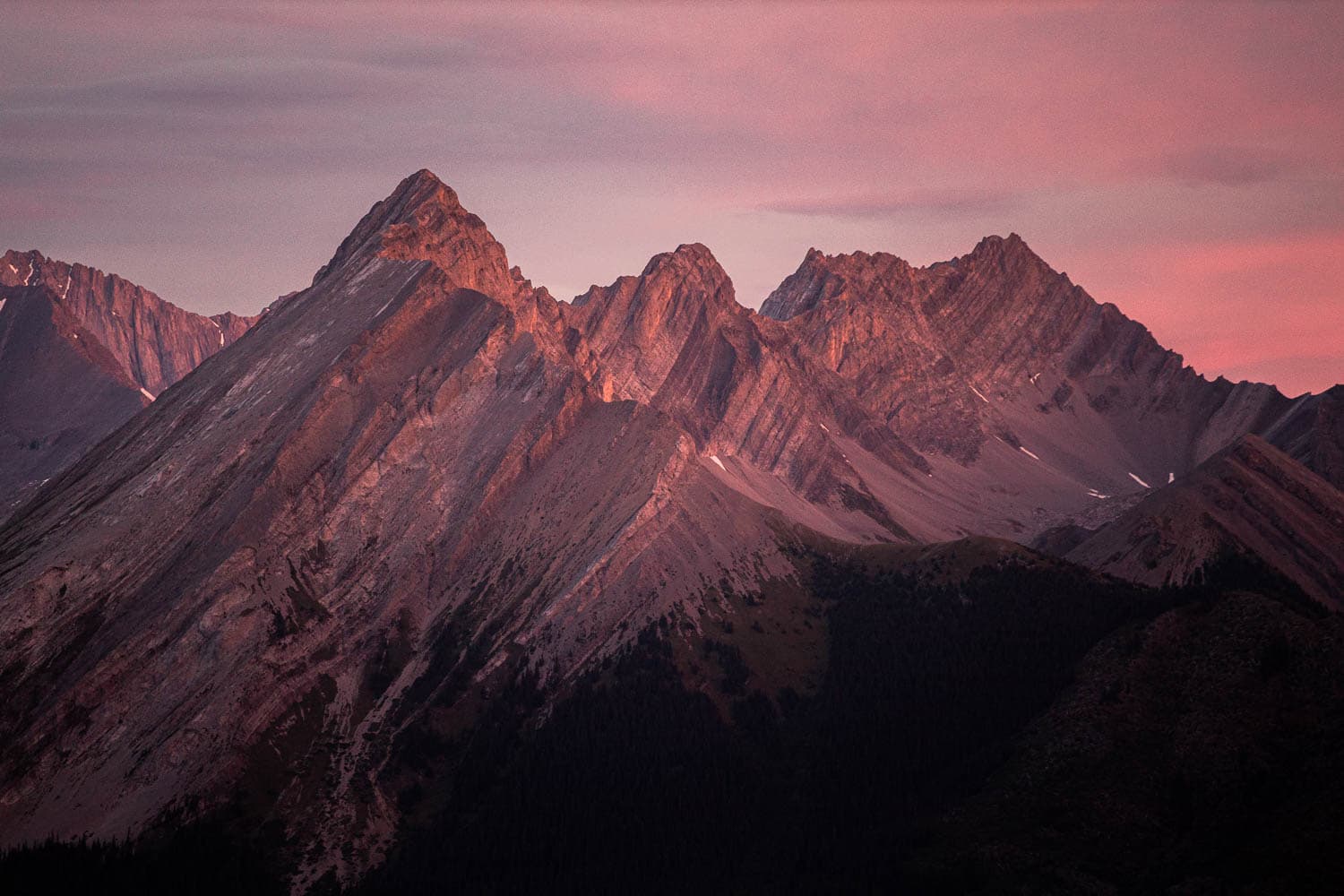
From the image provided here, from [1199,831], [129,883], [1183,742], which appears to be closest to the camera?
[1199,831]

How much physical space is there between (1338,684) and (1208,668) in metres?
18.4

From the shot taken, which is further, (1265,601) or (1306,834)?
(1265,601)

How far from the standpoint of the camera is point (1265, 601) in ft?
628

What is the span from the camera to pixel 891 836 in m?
193

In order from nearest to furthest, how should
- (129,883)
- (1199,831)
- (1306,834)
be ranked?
(1306,834) → (1199,831) → (129,883)

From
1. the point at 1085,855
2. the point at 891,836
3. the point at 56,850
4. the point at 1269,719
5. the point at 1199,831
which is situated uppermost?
the point at 1269,719

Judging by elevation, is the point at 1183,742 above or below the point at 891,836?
above

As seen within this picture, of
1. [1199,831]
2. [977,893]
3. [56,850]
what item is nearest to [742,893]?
[977,893]

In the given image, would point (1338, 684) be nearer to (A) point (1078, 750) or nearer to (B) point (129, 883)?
(A) point (1078, 750)

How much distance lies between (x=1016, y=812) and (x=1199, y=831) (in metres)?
25.7

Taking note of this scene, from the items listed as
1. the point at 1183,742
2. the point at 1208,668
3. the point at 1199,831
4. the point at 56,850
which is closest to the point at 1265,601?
the point at 1208,668

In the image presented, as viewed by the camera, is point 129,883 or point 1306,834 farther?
point 129,883

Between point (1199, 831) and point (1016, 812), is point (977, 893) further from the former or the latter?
point (1199, 831)

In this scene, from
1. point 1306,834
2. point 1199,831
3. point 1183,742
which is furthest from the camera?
point 1183,742
